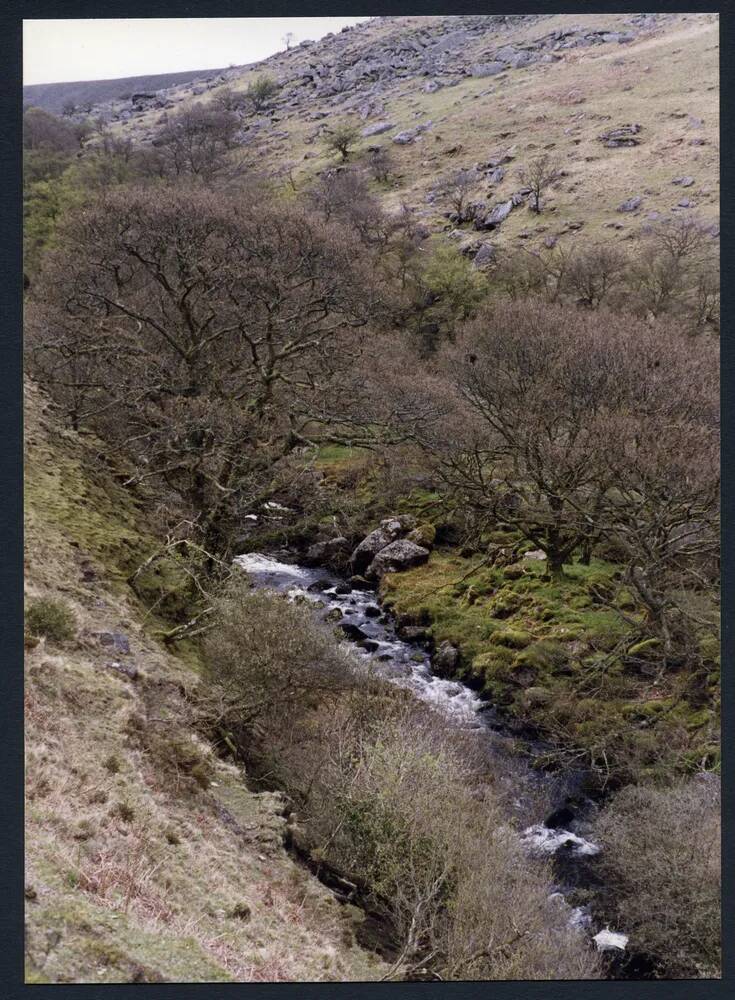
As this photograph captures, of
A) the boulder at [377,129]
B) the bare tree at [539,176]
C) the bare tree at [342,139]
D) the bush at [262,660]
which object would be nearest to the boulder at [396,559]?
the bush at [262,660]

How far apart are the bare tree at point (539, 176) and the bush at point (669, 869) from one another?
39159mm

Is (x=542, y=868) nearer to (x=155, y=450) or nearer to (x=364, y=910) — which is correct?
(x=364, y=910)

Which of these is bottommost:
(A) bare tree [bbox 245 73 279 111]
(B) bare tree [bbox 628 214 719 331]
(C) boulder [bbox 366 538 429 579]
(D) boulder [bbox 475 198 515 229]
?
(C) boulder [bbox 366 538 429 579]

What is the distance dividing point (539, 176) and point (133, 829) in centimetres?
4450

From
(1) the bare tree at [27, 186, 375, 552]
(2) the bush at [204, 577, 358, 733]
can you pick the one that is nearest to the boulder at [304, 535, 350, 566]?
(1) the bare tree at [27, 186, 375, 552]

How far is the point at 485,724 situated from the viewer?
13.5 m

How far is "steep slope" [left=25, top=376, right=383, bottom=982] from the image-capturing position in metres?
5.63

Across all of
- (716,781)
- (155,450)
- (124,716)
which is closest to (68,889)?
(124,716)

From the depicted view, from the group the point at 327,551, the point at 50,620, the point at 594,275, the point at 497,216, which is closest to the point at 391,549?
the point at 327,551

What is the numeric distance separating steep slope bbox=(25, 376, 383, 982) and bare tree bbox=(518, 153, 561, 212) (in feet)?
129

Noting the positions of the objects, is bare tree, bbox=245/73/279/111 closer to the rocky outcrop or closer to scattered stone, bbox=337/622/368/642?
the rocky outcrop

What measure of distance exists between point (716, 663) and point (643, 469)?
3483mm

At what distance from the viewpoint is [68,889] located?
19.0 feet

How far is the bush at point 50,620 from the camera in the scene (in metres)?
8.38
